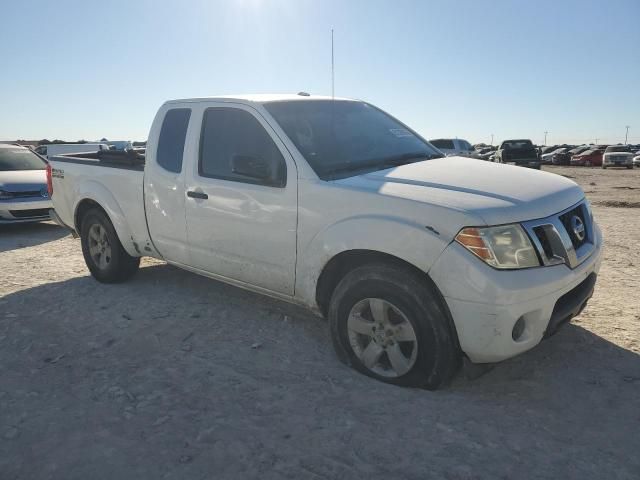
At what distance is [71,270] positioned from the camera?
6.02m

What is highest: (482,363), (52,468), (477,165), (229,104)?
(229,104)

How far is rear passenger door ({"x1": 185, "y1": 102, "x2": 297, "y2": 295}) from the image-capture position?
Result: 3.49 meters

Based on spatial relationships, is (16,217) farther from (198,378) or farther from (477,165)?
(477,165)

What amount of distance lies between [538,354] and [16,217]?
27.6ft

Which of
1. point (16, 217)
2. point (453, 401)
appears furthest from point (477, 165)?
point (16, 217)

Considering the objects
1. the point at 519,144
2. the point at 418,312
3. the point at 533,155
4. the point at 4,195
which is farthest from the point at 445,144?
the point at 418,312

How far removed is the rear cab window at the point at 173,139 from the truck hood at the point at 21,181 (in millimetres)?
5634

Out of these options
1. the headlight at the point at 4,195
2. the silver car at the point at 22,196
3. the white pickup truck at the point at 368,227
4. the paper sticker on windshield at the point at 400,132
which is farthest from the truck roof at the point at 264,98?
the headlight at the point at 4,195

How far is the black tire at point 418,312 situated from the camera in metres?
2.82

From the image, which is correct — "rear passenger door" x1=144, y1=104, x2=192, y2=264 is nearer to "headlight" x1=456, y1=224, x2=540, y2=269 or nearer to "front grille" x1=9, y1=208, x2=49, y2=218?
"headlight" x1=456, y1=224, x2=540, y2=269

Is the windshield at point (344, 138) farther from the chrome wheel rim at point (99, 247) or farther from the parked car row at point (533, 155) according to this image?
the parked car row at point (533, 155)

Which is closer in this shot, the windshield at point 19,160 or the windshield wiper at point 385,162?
the windshield wiper at point 385,162

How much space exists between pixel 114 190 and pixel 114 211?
0.66 ft

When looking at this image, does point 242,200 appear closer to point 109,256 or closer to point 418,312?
point 418,312
